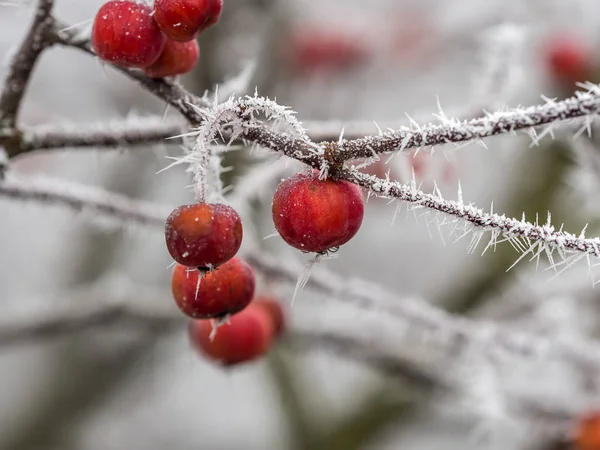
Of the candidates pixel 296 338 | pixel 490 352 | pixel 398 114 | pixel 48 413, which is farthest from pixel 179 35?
pixel 398 114

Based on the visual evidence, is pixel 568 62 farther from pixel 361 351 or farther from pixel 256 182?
pixel 256 182

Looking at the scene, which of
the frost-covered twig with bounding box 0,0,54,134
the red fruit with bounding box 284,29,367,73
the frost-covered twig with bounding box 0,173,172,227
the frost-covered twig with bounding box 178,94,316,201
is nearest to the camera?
the frost-covered twig with bounding box 178,94,316,201

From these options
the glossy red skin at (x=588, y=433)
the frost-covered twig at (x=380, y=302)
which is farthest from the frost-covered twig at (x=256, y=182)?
the glossy red skin at (x=588, y=433)

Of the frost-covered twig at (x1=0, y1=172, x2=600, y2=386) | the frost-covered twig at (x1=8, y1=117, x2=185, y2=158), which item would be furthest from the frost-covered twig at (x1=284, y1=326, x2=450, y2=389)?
the frost-covered twig at (x1=8, y1=117, x2=185, y2=158)

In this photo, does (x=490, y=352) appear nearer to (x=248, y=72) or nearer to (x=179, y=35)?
(x=248, y=72)

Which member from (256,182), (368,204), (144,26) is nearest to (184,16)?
(144,26)

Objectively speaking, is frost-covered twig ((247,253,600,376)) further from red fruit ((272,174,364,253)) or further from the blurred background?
red fruit ((272,174,364,253))
